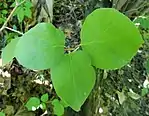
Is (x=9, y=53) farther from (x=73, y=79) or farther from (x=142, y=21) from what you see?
(x=142, y=21)

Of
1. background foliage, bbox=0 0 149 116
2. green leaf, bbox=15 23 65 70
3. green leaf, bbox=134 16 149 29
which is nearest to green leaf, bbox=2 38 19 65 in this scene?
green leaf, bbox=15 23 65 70

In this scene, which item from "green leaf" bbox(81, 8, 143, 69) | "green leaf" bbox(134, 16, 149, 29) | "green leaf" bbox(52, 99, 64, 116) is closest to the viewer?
"green leaf" bbox(81, 8, 143, 69)

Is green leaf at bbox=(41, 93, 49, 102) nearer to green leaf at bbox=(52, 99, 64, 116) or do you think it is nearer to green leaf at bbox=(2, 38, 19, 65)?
green leaf at bbox=(52, 99, 64, 116)

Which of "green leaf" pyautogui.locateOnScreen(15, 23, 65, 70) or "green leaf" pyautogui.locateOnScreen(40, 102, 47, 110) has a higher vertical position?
"green leaf" pyautogui.locateOnScreen(15, 23, 65, 70)

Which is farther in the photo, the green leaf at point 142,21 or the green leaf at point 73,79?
the green leaf at point 142,21

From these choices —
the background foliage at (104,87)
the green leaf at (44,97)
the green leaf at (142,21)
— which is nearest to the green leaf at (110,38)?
the green leaf at (142,21)

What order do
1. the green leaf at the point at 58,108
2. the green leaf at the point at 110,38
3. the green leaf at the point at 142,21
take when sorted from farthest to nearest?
the green leaf at the point at 58,108 → the green leaf at the point at 142,21 → the green leaf at the point at 110,38

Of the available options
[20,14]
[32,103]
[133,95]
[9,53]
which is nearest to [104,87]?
[133,95]

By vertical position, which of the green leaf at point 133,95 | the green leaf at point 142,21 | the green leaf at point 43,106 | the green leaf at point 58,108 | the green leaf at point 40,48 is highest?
the green leaf at point 40,48

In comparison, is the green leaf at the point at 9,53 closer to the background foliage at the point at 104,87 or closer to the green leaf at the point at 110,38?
the green leaf at the point at 110,38
